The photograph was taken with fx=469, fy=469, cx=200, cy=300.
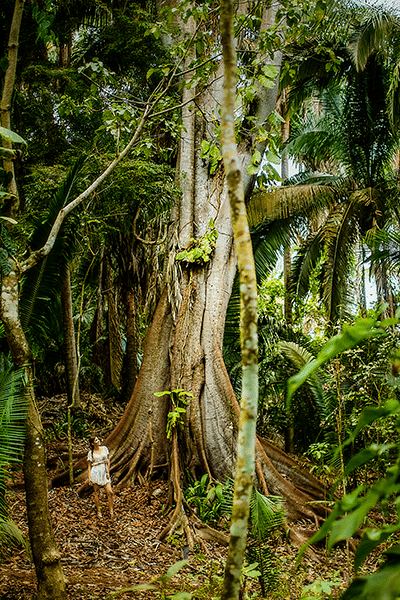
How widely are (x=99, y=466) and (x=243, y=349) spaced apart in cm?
387

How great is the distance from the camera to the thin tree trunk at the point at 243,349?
178cm

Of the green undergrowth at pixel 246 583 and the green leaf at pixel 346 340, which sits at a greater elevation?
the green leaf at pixel 346 340

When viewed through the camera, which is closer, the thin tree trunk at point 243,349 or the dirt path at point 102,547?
the thin tree trunk at point 243,349

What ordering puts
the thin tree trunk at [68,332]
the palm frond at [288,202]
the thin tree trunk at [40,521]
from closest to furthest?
the thin tree trunk at [40,521] < the thin tree trunk at [68,332] < the palm frond at [288,202]

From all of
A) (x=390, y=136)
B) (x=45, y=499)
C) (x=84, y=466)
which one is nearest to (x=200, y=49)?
(x=45, y=499)

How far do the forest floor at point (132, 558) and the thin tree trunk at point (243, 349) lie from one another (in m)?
1.64

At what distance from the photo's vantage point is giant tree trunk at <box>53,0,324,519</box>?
562cm

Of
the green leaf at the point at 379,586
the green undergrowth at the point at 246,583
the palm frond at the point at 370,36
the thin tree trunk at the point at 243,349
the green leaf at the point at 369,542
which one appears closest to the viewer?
the green leaf at the point at 379,586

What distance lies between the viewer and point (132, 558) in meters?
4.34

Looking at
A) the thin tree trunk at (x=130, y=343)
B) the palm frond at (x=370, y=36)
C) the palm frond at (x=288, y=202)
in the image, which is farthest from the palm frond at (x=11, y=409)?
the palm frond at (x=370, y=36)

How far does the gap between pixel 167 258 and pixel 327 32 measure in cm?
533

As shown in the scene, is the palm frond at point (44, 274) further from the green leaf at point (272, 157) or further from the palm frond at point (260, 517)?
the palm frond at point (260, 517)

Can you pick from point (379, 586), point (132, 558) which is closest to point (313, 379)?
point (132, 558)

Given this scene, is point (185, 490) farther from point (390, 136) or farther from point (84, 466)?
point (390, 136)
